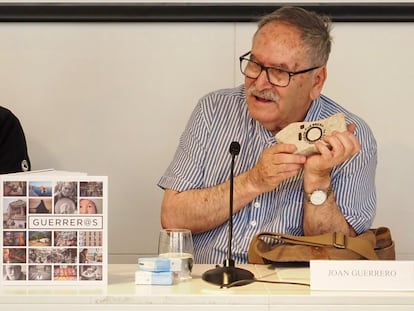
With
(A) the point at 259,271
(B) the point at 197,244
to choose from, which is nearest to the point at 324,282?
(A) the point at 259,271

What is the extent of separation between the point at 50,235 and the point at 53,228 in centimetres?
1

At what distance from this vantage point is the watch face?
192cm

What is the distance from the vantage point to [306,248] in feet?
5.55

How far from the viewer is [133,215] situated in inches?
103

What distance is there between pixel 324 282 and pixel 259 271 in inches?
10.2

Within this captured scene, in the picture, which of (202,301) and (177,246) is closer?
(202,301)

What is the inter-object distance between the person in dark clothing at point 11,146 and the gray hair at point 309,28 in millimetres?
761

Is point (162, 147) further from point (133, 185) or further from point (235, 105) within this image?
point (235, 105)

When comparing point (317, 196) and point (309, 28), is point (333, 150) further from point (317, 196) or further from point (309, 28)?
point (309, 28)

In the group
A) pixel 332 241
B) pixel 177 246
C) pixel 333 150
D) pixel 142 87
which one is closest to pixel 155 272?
pixel 177 246

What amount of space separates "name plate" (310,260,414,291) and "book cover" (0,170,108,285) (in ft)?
1.23

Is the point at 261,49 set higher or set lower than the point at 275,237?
higher

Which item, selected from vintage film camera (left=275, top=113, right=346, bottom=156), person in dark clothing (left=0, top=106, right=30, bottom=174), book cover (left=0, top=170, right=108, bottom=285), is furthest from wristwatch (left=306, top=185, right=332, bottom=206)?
person in dark clothing (left=0, top=106, right=30, bottom=174)

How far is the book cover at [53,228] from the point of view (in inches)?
53.8
